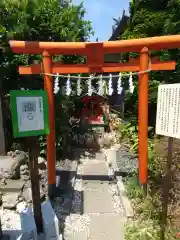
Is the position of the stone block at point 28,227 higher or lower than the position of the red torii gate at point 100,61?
lower

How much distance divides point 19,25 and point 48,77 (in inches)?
78.1

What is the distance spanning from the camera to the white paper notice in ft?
9.37

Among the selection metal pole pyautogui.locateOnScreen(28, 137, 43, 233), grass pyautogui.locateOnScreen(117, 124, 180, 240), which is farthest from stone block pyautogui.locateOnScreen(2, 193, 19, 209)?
grass pyautogui.locateOnScreen(117, 124, 180, 240)

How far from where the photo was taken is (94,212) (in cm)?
416

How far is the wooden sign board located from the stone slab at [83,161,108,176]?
3084 millimetres

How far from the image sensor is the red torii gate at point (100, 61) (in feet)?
13.8

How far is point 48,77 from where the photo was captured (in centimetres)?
445

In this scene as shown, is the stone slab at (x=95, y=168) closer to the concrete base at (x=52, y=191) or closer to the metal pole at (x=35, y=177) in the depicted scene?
the concrete base at (x=52, y=191)

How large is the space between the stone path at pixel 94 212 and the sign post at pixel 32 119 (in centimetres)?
79

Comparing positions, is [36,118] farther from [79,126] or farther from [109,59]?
[109,59]

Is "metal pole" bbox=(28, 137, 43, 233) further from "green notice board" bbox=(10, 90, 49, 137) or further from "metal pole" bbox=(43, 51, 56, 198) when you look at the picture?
"metal pole" bbox=(43, 51, 56, 198)

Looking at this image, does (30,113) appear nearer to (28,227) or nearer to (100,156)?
(28,227)

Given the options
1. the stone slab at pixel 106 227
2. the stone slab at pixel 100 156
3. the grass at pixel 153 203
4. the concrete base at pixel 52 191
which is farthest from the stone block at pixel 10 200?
the stone slab at pixel 100 156

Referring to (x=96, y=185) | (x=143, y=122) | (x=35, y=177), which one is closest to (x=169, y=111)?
(x=143, y=122)
